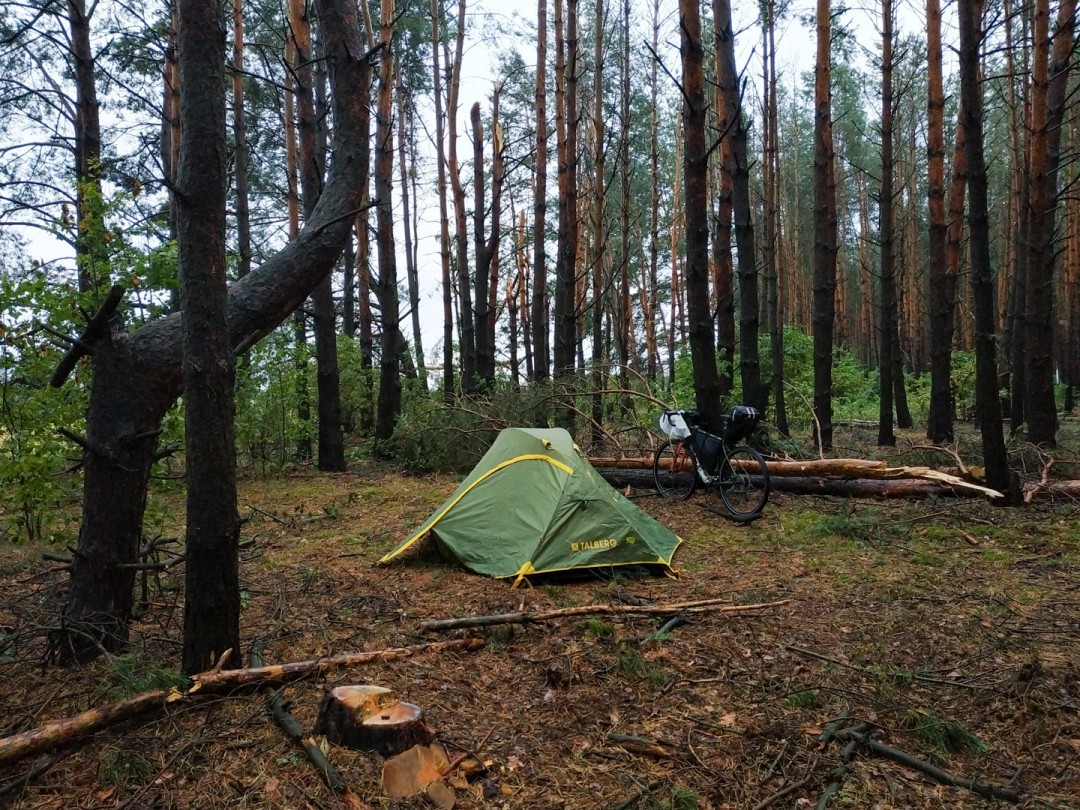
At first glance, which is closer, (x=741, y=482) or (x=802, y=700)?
(x=802, y=700)

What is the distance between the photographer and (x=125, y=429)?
3.48m

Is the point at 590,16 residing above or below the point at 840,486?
above

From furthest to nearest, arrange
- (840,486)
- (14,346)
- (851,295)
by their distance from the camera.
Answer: (851,295) < (840,486) < (14,346)

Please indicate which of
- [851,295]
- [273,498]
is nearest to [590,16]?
[273,498]

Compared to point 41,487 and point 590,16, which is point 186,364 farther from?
point 590,16

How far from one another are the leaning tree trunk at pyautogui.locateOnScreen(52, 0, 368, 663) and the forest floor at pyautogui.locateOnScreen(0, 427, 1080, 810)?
254 millimetres

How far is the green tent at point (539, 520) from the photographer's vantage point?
525 cm

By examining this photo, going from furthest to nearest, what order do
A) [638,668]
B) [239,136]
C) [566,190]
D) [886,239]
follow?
[566,190] → [239,136] → [886,239] → [638,668]

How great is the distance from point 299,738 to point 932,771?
7.92ft

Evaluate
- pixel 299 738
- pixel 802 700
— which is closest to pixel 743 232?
pixel 802 700

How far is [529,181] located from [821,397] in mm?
13438

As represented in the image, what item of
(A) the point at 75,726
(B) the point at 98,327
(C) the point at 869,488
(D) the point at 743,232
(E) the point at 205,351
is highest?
(D) the point at 743,232

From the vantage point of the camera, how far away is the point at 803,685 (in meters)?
3.34

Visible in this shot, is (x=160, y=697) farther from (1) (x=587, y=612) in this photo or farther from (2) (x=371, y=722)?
(1) (x=587, y=612)
